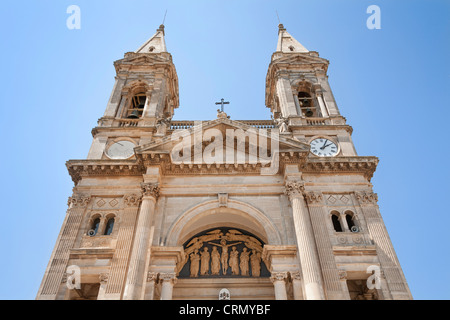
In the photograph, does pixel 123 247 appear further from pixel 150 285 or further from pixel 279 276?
pixel 279 276

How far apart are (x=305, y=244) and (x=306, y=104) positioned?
13.8 metres

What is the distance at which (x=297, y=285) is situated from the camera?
1492 centimetres

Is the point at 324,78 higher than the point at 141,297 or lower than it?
higher

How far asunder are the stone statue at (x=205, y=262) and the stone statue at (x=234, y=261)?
1.22 meters

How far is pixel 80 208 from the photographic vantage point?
17844mm

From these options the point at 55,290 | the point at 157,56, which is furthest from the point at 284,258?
the point at 157,56

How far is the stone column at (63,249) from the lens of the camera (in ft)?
48.9

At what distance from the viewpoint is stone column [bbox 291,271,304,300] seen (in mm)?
14565

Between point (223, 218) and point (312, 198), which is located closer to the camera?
point (312, 198)

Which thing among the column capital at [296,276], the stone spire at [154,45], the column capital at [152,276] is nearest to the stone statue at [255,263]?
the column capital at [296,276]

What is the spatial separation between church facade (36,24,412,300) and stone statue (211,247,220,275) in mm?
63

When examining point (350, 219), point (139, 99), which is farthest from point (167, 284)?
point (139, 99)
